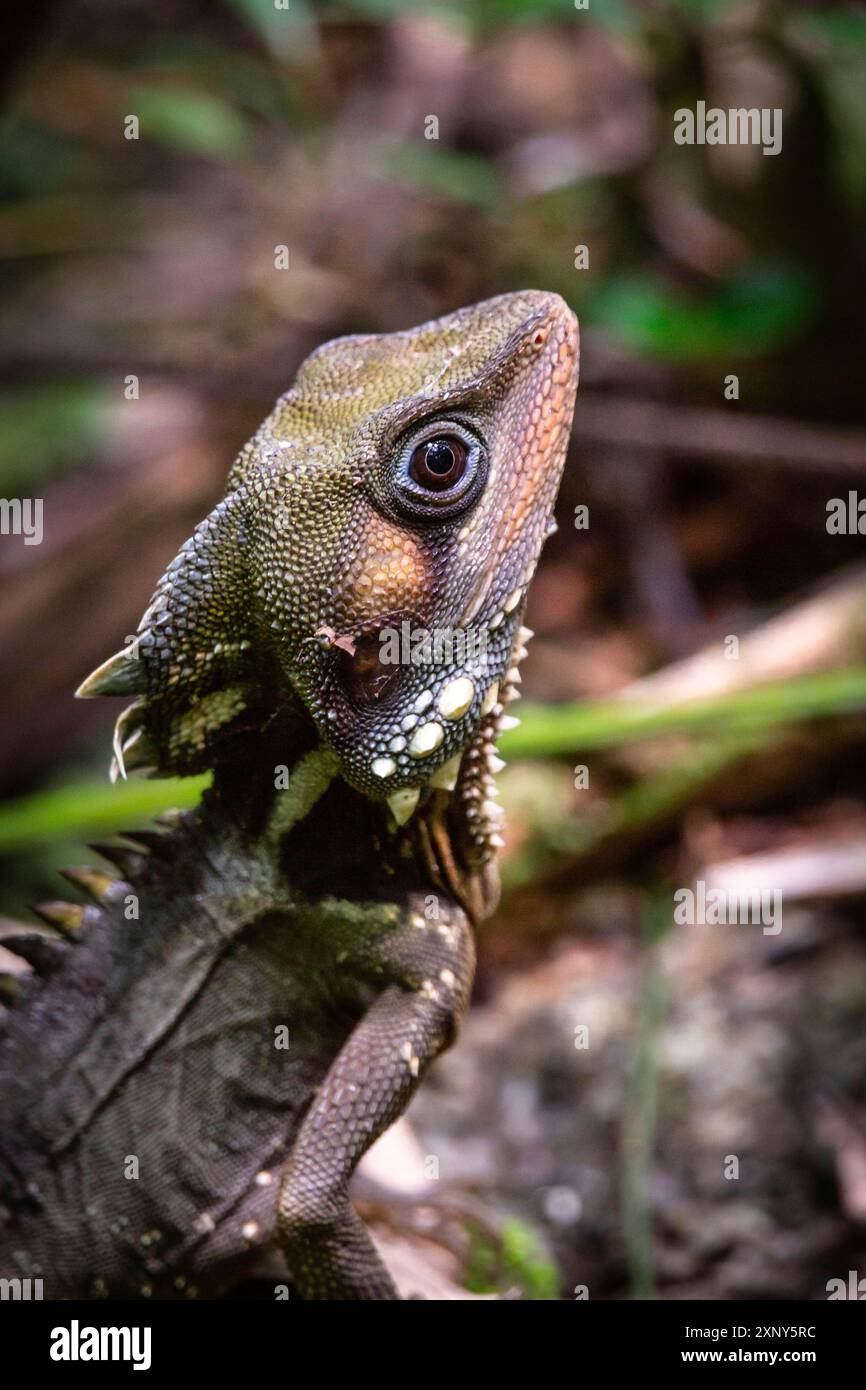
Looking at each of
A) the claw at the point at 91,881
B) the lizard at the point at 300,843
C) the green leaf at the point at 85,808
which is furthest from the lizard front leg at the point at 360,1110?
the green leaf at the point at 85,808

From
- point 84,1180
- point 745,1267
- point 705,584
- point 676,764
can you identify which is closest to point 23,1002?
point 84,1180

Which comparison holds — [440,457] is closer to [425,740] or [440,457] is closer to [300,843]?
[425,740]

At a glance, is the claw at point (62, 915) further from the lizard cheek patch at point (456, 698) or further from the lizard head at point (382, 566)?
the lizard cheek patch at point (456, 698)

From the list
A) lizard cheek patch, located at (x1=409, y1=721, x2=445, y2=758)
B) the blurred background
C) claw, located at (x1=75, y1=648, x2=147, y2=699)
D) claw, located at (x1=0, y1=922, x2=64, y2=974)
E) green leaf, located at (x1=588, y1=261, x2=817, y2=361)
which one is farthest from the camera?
green leaf, located at (x1=588, y1=261, x2=817, y2=361)

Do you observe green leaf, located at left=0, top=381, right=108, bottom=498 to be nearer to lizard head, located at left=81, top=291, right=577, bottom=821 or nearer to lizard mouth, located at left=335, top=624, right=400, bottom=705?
lizard head, located at left=81, top=291, right=577, bottom=821

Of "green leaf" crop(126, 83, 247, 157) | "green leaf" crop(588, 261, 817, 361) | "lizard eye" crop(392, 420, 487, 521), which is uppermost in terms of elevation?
"green leaf" crop(126, 83, 247, 157)

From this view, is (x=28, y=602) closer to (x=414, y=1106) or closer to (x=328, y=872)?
(x=414, y=1106)

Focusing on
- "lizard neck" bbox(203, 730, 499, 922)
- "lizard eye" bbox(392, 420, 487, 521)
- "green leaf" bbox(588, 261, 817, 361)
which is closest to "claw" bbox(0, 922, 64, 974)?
"lizard neck" bbox(203, 730, 499, 922)
